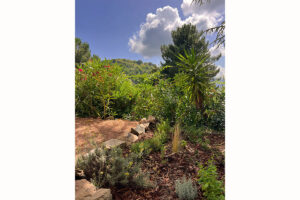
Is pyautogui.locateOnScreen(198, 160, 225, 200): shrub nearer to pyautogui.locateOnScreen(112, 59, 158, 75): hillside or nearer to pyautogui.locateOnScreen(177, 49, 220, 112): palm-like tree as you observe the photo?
pyautogui.locateOnScreen(177, 49, 220, 112): palm-like tree

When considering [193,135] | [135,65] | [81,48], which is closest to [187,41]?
[135,65]

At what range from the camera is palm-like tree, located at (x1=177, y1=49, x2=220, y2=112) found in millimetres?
2314

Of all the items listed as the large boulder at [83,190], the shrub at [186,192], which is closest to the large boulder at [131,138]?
the large boulder at [83,190]

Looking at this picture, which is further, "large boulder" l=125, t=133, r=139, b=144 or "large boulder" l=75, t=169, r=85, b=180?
"large boulder" l=125, t=133, r=139, b=144

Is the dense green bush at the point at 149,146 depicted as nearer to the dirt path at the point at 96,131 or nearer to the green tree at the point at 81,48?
the dirt path at the point at 96,131

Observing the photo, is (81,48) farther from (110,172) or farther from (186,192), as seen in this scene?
(186,192)

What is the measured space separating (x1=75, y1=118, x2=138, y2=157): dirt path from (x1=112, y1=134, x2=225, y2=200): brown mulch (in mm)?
791

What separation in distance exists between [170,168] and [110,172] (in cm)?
64

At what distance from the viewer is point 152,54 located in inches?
70.4

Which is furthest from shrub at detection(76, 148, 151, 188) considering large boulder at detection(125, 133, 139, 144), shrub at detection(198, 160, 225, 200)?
large boulder at detection(125, 133, 139, 144)

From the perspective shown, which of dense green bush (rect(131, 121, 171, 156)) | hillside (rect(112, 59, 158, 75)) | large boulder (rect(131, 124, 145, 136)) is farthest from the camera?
large boulder (rect(131, 124, 145, 136))
